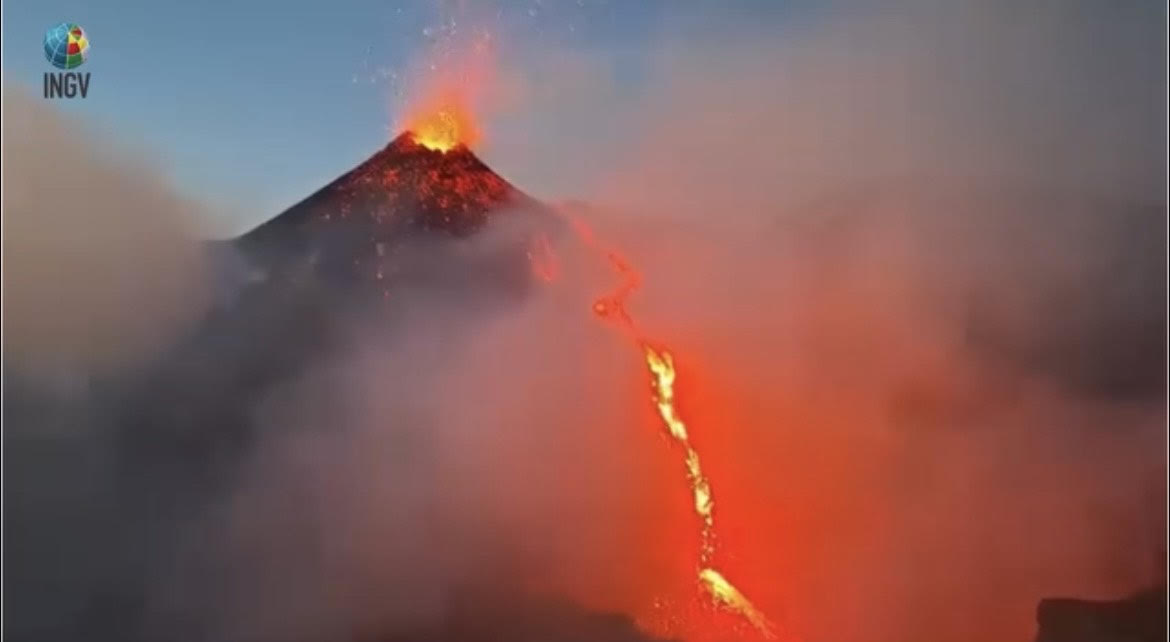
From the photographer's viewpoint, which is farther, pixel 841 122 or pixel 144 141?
pixel 841 122

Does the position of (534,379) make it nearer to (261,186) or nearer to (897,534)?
(261,186)

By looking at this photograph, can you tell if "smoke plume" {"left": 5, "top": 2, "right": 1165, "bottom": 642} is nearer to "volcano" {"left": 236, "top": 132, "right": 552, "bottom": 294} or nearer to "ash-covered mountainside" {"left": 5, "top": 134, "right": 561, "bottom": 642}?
"ash-covered mountainside" {"left": 5, "top": 134, "right": 561, "bottom": 642}

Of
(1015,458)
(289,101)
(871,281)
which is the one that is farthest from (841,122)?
(289,101)

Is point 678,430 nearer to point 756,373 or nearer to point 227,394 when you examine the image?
point 756,373

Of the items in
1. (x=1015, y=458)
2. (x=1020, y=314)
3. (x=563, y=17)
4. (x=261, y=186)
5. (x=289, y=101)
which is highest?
(x=563, y=17)

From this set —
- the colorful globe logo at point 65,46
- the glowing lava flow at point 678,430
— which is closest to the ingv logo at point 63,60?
the colorful globe logo at point 65,46

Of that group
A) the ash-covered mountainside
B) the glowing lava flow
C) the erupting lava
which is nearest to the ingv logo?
the ash-covered mountainside

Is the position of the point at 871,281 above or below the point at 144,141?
below
